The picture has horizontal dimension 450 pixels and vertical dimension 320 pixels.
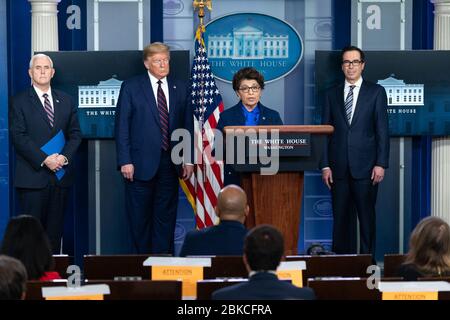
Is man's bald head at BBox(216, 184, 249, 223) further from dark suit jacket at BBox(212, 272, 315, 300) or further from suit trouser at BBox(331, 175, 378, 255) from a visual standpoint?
suit trouser at BBox(331, 175, 378, 255)

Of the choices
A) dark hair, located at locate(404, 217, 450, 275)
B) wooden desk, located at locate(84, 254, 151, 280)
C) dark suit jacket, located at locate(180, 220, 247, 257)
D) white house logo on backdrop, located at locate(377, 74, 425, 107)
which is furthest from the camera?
white house logo on backdrop, located at locate(377, 74, 425, 107)

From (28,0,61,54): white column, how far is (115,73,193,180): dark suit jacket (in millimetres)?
948

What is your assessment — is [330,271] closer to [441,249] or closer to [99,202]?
[441,249]

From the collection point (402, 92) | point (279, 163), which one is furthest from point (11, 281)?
point (402, 92)

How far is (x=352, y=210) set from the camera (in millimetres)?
8539

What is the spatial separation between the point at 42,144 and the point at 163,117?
3.01 ft

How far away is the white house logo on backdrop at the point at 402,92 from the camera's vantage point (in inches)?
339

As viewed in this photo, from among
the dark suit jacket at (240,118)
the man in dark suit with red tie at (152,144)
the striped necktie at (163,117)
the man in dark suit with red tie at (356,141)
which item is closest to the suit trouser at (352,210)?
the man in dark suit with red tie at (356,141)

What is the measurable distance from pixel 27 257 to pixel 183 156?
351 centimetres

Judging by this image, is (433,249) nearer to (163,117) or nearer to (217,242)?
(217,242)

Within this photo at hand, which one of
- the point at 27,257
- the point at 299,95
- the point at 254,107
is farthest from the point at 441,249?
the point at 299,95

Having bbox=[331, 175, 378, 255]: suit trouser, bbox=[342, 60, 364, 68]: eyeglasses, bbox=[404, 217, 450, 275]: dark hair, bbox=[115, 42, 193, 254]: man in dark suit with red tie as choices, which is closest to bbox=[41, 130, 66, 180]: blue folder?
bbox=[115, 42, 193, 254]: man in dark suit with red tie

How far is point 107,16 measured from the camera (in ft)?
28.8

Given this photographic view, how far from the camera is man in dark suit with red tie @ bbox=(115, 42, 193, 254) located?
318 inches
